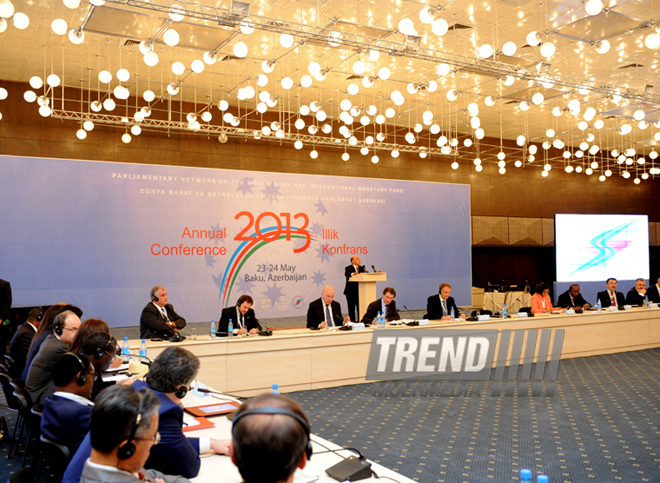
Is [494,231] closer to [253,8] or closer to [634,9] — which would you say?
[634,9]

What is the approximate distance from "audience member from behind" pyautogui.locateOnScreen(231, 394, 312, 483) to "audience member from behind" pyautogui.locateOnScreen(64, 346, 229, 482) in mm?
1026

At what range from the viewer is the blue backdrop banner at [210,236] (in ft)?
33.0

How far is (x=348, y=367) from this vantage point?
21.7 feet

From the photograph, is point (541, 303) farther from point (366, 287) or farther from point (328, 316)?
point (328, 316)

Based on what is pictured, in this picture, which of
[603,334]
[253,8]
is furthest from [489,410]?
[253,8]

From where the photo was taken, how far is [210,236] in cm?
1145

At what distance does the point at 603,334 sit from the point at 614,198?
12.1 meters

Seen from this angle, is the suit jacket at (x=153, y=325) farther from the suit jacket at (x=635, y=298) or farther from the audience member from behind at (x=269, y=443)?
the suit jacket at (x=635, y=298)

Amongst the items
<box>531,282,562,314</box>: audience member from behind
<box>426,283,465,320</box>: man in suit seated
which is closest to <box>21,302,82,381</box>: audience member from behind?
<box>426,283,465,320</box>: man in suit seated

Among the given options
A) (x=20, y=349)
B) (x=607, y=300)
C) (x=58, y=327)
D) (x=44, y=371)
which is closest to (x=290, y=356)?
(x=20, y=349)

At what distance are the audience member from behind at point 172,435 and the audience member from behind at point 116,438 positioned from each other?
0.88 ft

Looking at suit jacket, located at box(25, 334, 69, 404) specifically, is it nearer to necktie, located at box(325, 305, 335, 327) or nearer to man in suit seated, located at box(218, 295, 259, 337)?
man in suit seated, located at box(218, 295, 259, 337)

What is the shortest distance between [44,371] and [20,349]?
59.3 inches

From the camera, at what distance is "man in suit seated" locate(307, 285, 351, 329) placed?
729 centimetres
